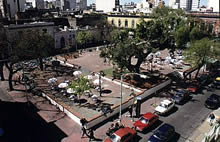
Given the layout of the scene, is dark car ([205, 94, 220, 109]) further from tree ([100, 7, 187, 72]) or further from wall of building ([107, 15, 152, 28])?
wall of building ([107, 15, 152, 28])

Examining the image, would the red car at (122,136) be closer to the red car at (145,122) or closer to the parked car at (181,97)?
the red car at (145,122)

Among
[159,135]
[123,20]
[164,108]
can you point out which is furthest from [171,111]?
[123,20]

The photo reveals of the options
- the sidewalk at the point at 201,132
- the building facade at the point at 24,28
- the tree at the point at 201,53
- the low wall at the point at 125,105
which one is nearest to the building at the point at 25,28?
the building facade at the point at 24,28

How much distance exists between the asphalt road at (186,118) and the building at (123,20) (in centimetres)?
5356

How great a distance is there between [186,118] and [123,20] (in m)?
64.0

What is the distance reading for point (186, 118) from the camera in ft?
91.9

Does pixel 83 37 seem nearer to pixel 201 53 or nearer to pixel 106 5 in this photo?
pixel 201 53

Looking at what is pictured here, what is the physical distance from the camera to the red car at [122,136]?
71.1 ft

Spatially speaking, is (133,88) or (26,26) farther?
(26,26)

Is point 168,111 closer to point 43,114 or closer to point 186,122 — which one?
point 186,122

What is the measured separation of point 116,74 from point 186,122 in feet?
55.2

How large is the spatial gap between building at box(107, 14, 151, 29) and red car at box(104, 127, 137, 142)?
6395cm

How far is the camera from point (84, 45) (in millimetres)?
73750

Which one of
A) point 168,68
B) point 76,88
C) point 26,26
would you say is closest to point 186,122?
point 76,88
